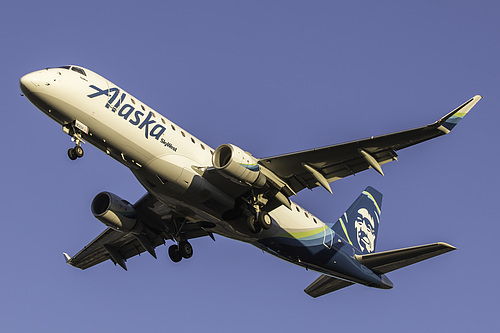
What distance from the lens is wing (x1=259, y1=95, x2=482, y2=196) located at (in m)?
24.2

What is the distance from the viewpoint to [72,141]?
25.4 meters

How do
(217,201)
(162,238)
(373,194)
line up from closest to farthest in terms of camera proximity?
(217,201)
(162,238)
(373,194)

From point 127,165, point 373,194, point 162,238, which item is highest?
point 373,194

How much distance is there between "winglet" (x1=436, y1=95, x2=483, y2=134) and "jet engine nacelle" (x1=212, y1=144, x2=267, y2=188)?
711 centimetres

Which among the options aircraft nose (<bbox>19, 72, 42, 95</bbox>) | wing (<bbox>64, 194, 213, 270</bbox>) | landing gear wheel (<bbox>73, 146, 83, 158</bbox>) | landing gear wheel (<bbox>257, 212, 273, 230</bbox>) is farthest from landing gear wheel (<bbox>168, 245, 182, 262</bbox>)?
aircraft nose (<bbox>19, 72, 42, 95</bbox>)

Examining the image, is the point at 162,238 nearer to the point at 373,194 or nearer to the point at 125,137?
the point at 125,137

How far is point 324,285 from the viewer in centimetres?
3447

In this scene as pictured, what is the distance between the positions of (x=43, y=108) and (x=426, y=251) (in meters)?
17.0

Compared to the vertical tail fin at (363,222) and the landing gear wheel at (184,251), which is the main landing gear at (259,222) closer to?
the landing gear wheel at (184,251)

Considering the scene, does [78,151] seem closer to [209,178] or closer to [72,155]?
[72,155]

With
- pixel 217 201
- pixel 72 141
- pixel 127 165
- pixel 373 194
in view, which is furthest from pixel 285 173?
pixel 373 194

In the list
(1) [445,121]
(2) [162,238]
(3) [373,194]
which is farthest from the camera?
(3) [373,194]

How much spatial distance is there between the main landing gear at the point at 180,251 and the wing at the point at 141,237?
44 cm

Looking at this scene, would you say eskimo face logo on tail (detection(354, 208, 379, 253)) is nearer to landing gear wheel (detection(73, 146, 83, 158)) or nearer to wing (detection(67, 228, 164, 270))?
wing (detection(67, 228, 164, 270))
